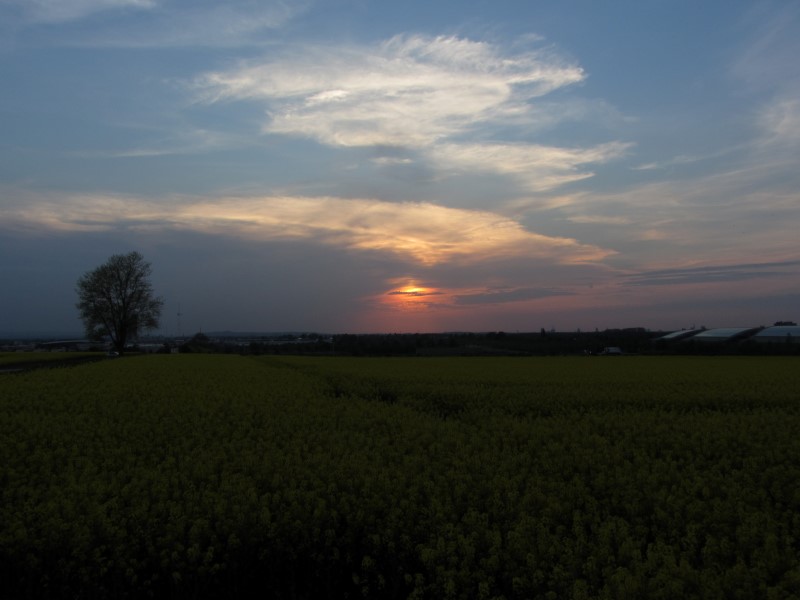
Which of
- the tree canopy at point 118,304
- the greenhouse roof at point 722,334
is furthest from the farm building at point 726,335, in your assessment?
the tree canopy at point 118,304

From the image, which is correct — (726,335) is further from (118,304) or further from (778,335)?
(118,304)

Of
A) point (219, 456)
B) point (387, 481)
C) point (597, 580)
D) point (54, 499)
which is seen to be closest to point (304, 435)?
point (219, 456)

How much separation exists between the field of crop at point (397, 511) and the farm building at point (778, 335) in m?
60.8

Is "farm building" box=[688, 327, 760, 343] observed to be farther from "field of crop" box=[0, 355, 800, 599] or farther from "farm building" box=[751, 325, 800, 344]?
"field of crop" box=[0, 355, 800, 599]

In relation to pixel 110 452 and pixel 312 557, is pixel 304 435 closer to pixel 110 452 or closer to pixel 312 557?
pixel 110 452

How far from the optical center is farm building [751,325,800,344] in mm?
62906

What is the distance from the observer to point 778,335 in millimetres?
66250

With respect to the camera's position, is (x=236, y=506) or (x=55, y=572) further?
(x=236, y=506)

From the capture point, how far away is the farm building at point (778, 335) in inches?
2477

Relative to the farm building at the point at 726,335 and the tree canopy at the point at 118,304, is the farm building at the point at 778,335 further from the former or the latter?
the tree canopy at the point at 118,304

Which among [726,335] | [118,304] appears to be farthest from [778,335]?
[118,304]

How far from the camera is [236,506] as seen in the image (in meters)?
5.62

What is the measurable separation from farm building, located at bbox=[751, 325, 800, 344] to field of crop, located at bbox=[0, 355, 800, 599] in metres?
60.8

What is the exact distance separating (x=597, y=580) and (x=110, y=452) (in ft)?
21.0
